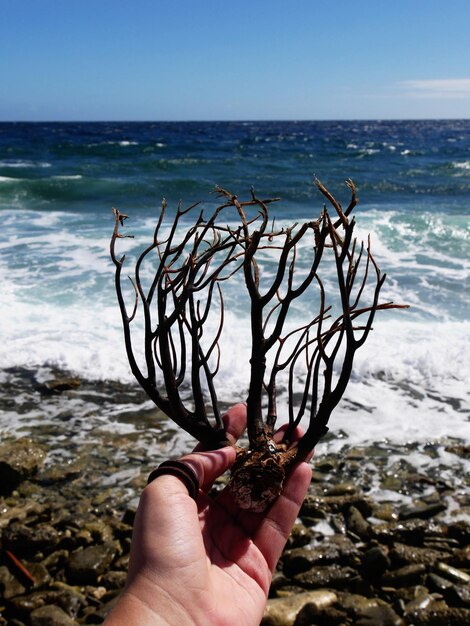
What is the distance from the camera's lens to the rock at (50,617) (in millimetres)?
3090

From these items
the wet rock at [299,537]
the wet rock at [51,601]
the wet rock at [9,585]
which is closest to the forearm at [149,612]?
the wet rock at [51,601]

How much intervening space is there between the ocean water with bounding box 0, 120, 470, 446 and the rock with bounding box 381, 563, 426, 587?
160 cm

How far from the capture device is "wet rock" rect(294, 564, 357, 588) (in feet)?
11.2

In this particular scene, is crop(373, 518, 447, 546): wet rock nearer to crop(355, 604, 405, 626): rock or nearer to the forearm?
crop(355, 604, 405, 626): rock

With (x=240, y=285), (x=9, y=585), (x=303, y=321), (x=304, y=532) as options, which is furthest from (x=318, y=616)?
(x=240, y=285)

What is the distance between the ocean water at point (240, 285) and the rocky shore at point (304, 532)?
0.54 metres

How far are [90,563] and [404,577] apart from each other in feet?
5.96

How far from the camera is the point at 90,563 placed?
3.51 metres

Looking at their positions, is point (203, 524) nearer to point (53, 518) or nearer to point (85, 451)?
point (53, 518)

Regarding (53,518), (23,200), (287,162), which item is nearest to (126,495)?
(53,518)

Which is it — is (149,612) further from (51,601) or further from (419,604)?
(419,604)

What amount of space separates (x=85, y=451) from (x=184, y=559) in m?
2.99

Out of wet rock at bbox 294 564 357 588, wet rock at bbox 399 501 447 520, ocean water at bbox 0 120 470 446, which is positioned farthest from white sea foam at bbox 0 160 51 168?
wet rock at bbox 294 564 357 588

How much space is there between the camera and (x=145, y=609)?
1821 millimetres
